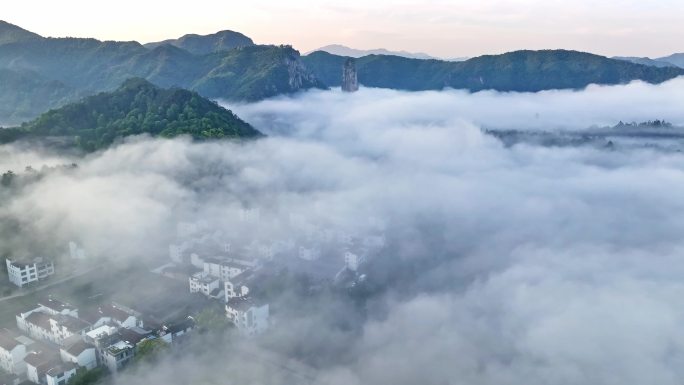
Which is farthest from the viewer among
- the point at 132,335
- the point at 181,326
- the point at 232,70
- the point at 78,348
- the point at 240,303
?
the point at 232,70

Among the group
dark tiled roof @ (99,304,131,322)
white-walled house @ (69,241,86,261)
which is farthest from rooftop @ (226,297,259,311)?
white-walled house @ (69,241,86,261)

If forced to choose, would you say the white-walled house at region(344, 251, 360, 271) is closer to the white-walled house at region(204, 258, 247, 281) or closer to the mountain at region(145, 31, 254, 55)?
the white-walled house at region(204, 258, 247, 281)

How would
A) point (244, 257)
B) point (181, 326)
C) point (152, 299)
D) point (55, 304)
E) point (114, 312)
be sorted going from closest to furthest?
point (181, 326) → point (114, 312) → point (55, 304) → point (152, 299) → point (244, 257)

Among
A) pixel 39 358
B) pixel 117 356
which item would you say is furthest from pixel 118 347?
pixel 39 358

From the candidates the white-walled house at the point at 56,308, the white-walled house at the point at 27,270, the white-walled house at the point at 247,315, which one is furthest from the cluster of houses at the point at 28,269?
the white-walled house at the point at 247,315

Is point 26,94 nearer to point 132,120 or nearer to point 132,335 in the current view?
point 132,120

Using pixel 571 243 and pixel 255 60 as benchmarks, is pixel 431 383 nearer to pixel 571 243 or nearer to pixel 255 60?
pixel 571 243

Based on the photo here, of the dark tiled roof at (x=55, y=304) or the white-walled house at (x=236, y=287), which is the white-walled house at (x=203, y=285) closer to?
the white-walled house at (x=236, y=287)

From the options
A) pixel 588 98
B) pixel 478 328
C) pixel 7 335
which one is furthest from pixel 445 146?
pixel 7 335
